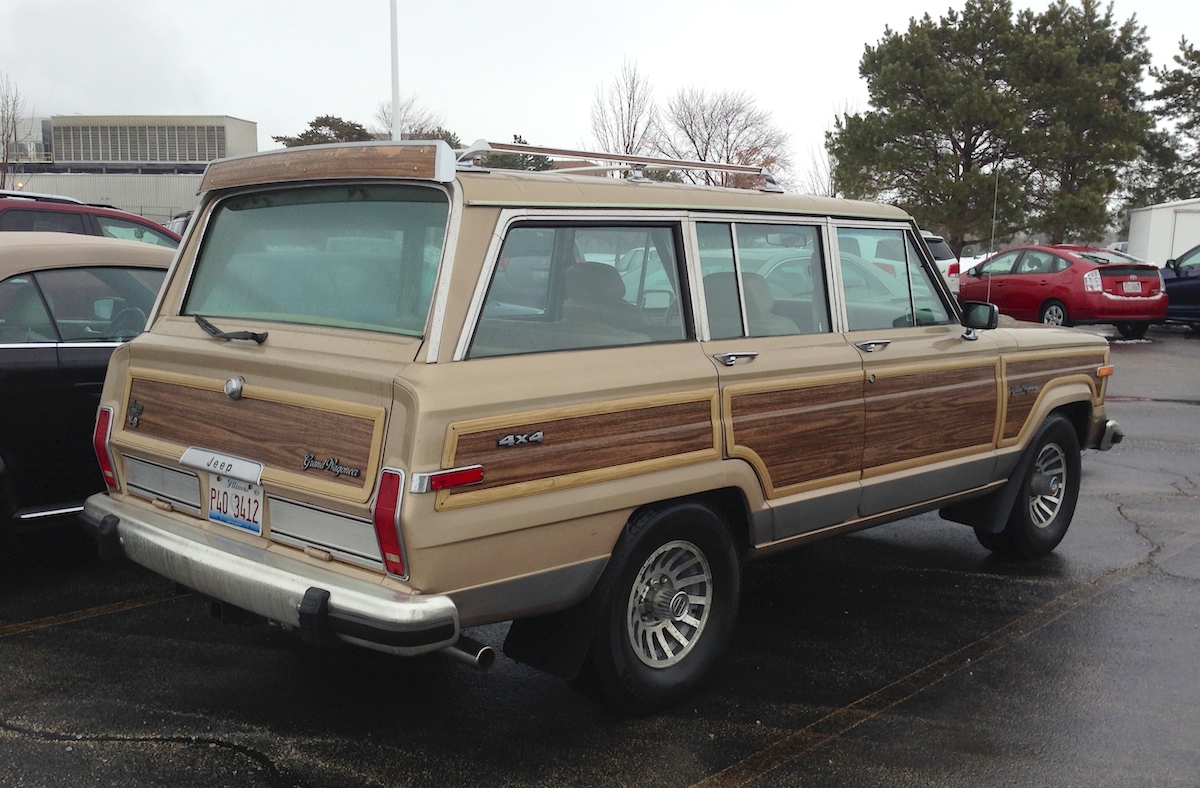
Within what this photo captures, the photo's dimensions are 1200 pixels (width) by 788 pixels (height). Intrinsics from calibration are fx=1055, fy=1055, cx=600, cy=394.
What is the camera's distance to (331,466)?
3.29 metres

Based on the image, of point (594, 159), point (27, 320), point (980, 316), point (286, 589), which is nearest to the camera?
point (286, 589)

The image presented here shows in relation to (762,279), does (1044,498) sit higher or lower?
lower

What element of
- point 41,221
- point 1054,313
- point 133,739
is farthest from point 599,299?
point 1054,313

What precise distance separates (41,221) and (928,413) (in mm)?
8429

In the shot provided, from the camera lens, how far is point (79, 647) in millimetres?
4406

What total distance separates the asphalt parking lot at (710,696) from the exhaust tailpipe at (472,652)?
1.43ft

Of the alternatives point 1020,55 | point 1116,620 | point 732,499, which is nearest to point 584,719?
point 732,499

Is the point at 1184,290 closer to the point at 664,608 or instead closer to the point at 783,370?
the point at 783,370

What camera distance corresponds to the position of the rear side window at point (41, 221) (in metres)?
9.43

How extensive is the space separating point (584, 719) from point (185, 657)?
1.71 meters

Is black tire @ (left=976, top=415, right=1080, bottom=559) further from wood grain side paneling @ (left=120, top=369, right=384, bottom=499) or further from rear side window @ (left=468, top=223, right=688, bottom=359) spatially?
wood grain side paneling @ (left=120, top=369, right=384, bottom=499)

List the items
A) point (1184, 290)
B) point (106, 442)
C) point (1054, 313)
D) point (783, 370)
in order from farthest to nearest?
point (1184, 290) → point (1054, 313) → point (783, 370) → point (106, 442)

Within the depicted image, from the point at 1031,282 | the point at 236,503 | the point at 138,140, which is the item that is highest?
the point at 138,140

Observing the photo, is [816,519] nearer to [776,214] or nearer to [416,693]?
[776,214]
